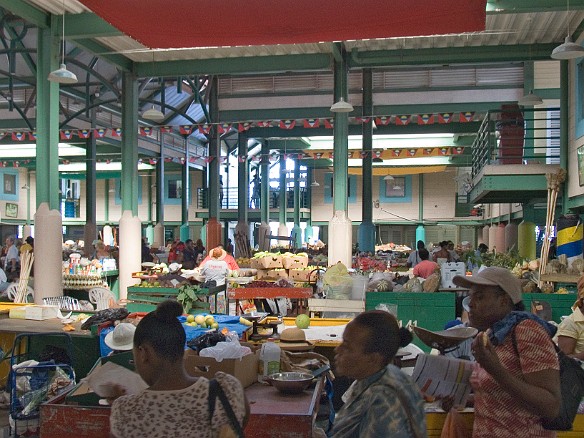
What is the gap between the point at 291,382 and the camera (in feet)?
13.6

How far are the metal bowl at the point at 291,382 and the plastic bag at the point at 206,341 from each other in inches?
27.3

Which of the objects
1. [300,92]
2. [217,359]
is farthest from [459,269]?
[300,92]

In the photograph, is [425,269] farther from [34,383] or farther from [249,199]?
[249,199]

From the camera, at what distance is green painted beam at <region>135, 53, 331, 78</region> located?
15.9 m

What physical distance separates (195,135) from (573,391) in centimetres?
3109

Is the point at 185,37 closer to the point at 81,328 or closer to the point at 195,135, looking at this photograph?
the point at 81,328

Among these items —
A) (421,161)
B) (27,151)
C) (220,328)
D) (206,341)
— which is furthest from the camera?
(421,161)

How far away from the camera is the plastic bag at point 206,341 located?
187 inches

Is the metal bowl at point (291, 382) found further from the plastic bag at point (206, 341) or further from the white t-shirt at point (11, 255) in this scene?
the white t-shirt at point (11, 255)

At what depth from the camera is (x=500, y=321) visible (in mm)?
2871

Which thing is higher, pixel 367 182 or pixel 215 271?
pixel 367 182

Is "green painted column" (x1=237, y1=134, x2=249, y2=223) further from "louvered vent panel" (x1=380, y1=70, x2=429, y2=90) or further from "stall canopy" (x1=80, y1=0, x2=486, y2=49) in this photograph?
"stall canopy" (x1=80, y1=0, x2=486, y2=49)

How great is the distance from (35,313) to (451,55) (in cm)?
1116

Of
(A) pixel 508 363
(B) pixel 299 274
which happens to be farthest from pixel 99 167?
(A) pixel 508 363
